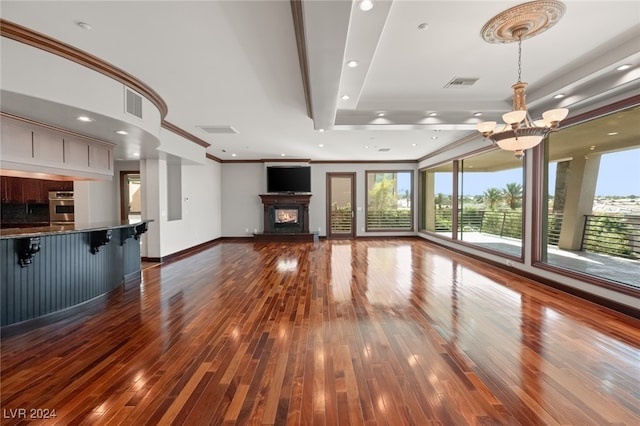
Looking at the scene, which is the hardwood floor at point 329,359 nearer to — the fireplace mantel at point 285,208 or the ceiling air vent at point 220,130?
the ceiling air vent at point 220,130

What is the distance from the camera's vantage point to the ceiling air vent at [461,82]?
13.3 ft

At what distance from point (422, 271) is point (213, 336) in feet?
13.5

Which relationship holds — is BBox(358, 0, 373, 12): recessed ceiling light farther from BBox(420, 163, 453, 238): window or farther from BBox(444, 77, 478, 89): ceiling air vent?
BBox(420, 163, 453, 238): window

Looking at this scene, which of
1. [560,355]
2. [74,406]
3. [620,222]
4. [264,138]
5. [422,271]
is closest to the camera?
[74,406]

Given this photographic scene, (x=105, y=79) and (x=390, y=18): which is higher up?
(x=390, y=18)

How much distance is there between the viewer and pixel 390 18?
266cm

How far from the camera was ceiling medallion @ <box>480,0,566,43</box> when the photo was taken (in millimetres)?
2549

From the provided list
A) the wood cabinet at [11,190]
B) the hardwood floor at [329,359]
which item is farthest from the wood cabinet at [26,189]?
the hardwood floor at [329,359]

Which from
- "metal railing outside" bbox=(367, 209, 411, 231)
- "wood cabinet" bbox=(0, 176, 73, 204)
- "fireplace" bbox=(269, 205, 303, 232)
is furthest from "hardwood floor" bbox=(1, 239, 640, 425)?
"metal railing outside" bbox=(367, 209, 411, 231)

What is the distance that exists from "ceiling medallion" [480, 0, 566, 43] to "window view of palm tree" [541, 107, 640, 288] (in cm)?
211

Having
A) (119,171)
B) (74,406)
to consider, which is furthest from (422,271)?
(119,171)

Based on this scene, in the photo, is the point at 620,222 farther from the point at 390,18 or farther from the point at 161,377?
the point at 161,377

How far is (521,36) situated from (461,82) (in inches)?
48.4

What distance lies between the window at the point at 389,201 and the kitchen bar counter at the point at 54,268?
816 centimetres
